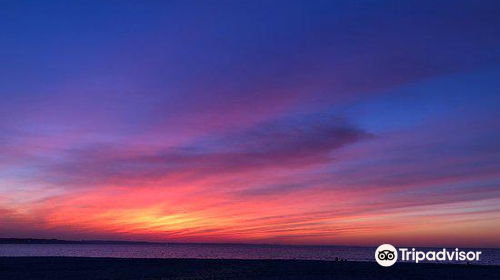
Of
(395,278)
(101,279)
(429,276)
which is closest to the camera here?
(101,279)

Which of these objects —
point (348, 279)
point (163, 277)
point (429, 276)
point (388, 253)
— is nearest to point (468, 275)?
point (429, 276)

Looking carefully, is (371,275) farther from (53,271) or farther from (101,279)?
(53,271)

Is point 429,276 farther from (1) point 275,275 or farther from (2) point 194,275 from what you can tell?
(2) point 194,275

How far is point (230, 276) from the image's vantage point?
1635 inches

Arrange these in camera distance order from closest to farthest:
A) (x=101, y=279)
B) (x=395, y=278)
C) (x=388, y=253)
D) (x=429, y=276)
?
(x=101, y=279)
(x=395, y=278)
(x=429, y=276)
(x=388, y=253)

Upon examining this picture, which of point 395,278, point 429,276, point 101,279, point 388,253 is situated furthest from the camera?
point 388,253

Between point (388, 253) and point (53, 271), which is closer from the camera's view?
point (53, 271)

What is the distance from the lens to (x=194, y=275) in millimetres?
42469

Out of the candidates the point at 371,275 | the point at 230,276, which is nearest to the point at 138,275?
the point at 230,276

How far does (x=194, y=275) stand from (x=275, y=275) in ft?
26.6

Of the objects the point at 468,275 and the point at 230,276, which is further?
the point at 468,275

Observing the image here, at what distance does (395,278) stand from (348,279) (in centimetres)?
543

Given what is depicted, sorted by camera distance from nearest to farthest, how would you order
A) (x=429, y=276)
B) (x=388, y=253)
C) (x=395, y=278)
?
1. (x=395, y=278)
2. (x=429, y=276)
3. (x=388, y=253)

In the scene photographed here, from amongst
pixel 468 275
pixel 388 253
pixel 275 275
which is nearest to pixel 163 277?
pixel 275 275
